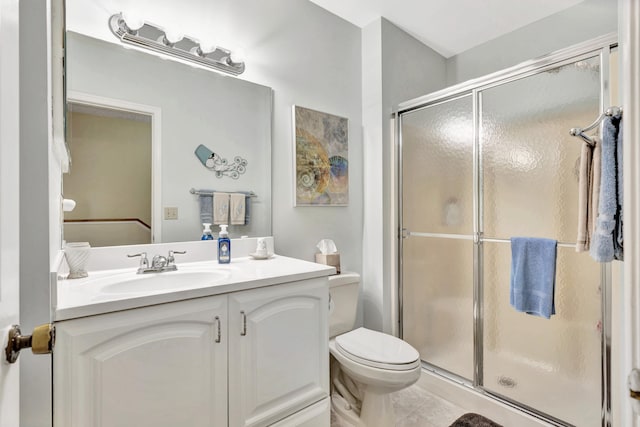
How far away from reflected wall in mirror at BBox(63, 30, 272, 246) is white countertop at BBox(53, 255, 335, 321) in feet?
0.66

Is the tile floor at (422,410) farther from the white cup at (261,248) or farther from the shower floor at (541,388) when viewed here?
Answer: the white cup at (261,248)

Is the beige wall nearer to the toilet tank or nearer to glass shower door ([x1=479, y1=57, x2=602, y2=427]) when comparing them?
the toilet tank

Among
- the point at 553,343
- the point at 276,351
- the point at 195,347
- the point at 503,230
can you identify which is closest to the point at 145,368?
the point at 195,347

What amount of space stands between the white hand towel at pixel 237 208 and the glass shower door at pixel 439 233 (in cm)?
114

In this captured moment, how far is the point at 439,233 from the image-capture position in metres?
2.13

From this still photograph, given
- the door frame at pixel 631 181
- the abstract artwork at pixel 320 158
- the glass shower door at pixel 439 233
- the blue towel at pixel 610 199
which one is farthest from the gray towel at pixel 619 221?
the abstract artwork at pixel 320 158

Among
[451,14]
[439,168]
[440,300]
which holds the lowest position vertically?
[440,300]

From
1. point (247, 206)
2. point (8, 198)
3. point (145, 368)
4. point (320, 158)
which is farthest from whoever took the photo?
point (320, 158)

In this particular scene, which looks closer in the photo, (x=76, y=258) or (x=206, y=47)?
(x=76, y=258)

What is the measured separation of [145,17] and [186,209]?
2.98 ft

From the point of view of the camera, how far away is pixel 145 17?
1.48 metres

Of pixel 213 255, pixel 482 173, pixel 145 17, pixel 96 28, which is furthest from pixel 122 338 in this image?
pixel 482 173

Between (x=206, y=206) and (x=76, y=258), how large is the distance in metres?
0.58

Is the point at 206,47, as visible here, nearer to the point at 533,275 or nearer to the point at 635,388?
the point at 635,388
